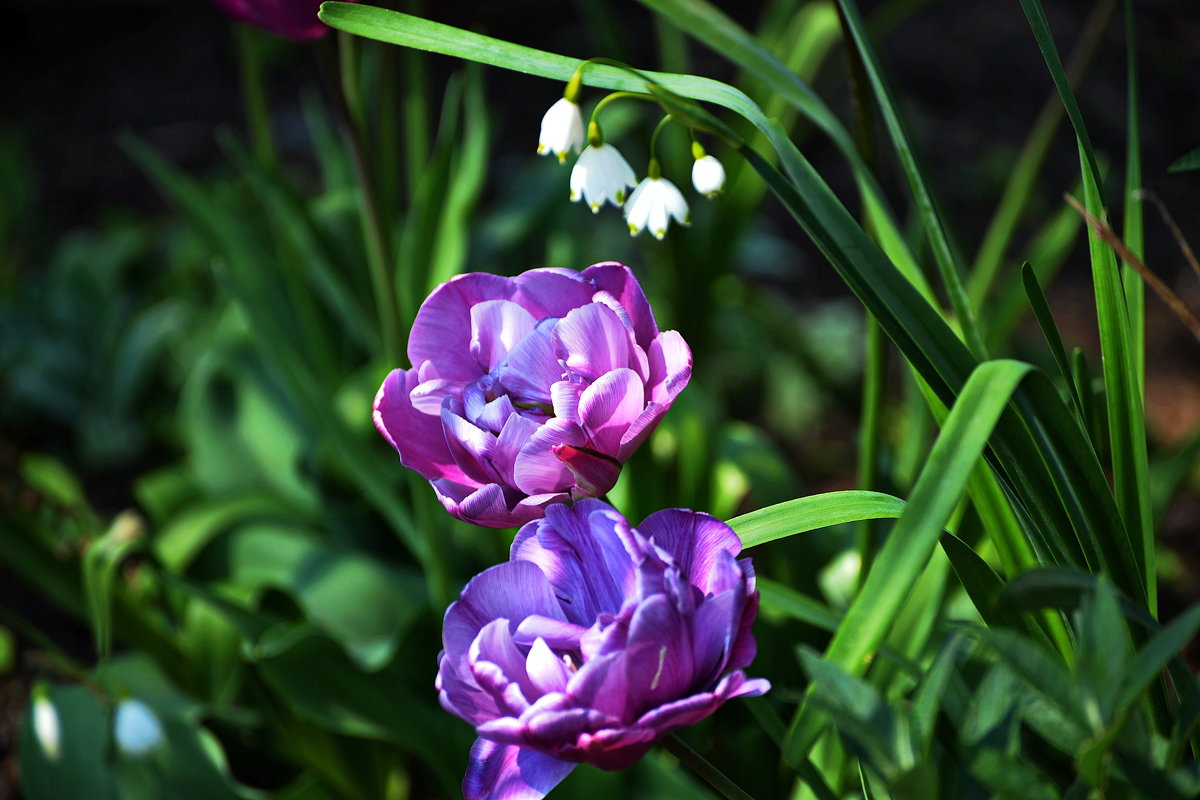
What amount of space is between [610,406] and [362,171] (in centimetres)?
63

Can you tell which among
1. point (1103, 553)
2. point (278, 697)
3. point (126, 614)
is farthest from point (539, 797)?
point (126, 614)

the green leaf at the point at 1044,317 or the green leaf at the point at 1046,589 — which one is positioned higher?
the green leaf at the point at 1044,317

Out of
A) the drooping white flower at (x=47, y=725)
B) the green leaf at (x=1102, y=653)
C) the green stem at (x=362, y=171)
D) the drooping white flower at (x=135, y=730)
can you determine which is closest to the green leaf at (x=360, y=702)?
the drooping white flower at (x=135, y=730)

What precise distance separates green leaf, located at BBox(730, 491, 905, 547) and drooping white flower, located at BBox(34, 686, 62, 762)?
828 millimetres

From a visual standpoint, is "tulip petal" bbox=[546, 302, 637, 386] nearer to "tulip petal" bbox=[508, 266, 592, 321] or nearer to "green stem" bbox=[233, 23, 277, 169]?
"tulip petal" bbox=[508, 266, 592, 321]

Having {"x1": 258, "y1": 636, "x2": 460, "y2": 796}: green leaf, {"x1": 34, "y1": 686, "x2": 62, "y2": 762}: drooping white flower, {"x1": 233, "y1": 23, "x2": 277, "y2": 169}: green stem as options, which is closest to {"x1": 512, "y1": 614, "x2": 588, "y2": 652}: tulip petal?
{"x1": 258, "y1": 636, "x2": 460, "y2": 796}: green leaf

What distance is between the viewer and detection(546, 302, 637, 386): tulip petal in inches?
22.3

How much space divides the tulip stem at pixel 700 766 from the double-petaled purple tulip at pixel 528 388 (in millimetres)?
140

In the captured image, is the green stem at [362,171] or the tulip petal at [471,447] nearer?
the tulip petal at [471,447]

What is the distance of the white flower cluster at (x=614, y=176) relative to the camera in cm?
69

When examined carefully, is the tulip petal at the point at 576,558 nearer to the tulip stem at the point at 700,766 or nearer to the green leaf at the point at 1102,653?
the tulip stem at the point at 700,766

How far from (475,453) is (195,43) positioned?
3.32 meters

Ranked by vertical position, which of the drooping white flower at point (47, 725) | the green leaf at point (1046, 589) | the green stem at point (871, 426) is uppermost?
the green leaf at point (1046, 589)

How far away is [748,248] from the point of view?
230 cm
